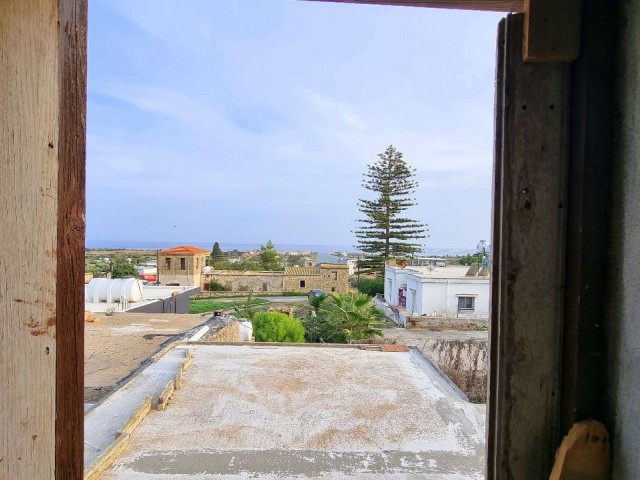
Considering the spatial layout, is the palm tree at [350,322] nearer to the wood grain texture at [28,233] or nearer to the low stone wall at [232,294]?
the wood grain texture at [28,233]

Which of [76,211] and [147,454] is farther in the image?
[147,454]

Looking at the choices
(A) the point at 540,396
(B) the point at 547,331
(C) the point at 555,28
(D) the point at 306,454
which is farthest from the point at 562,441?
(D) the point at 306,454

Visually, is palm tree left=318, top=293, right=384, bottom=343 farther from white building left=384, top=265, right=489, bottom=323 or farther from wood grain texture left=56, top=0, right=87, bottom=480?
wood grain texture left=56, top=0, right=87, bottom=480

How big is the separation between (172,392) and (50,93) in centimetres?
376

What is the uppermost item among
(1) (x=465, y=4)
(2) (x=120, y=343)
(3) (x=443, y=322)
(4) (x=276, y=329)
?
(1) (x=465, y=4)

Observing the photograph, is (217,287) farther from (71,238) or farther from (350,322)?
(71,238)

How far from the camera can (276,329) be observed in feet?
32.2

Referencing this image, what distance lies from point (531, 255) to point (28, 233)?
0.97m

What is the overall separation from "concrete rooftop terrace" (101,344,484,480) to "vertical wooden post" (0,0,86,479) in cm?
209

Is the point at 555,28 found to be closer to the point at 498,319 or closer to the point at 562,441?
the point at 498,319

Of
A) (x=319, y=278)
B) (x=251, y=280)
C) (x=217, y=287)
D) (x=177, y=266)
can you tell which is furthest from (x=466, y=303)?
(x=217, y=287)

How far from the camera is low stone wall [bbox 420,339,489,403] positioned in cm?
742

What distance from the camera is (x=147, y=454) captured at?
9.20 feet

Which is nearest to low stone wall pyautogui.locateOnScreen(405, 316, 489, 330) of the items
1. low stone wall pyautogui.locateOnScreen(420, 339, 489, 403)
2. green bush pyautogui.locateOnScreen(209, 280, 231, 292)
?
low stone wall pyautogui.locateOnScreen(420, 339, 489, 403)
